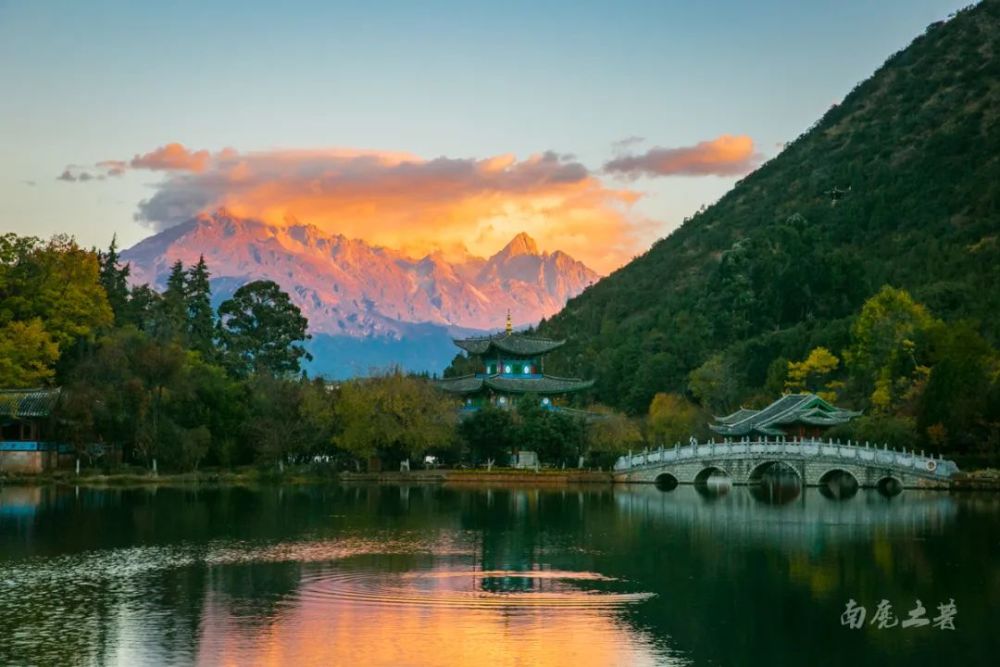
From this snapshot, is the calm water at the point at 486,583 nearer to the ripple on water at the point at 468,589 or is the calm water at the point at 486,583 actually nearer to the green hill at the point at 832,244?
the ripple on water at the point at 468,589

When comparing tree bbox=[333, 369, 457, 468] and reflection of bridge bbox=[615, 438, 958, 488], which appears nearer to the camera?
reflection of bridge bbox=[615, 438, 958, 488]

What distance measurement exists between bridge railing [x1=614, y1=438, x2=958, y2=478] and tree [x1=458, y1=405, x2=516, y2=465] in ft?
17.9

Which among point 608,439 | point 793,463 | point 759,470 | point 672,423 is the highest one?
point 672,423

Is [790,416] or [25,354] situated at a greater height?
[25,354]

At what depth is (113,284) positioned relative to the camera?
249 ft

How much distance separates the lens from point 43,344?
61.9 meters

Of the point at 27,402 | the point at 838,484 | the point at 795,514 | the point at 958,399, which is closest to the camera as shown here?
the point at 795,514

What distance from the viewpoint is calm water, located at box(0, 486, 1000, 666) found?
2152 cm

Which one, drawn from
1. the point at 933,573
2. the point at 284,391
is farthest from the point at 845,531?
the point at 284,391

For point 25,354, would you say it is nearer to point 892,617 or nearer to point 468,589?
point 468,589

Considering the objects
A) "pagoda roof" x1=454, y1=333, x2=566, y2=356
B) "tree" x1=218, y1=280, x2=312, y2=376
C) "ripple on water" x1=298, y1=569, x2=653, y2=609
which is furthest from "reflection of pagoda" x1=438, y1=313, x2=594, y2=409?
"ripple on water" x1=298, y1=569, x2=653, y2=609

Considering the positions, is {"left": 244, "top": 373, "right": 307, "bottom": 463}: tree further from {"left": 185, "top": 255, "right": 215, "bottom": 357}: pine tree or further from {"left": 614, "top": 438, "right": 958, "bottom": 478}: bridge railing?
{"left": 614, "top": 438, "right": 958, "bottom": 478}: bridge railing

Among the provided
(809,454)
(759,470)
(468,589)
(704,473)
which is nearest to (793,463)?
(809,454)

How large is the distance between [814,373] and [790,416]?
1098cm
